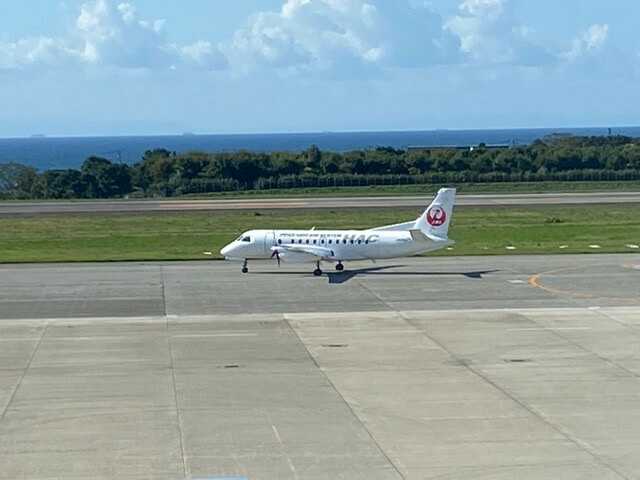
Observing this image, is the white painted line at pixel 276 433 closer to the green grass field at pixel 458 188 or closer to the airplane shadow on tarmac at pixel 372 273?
the airplane shadow on tarmac at pixel 372 273

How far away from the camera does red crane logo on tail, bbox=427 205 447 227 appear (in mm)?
55062

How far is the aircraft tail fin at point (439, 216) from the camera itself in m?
55.1

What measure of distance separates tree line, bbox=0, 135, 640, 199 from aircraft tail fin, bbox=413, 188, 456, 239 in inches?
3110

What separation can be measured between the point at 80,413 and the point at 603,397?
→ 13630 millimetres

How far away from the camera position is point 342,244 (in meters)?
56.8

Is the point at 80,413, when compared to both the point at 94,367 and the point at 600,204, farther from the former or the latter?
the point at 600,204

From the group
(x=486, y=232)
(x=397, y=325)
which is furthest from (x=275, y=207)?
(x=397, y=325)

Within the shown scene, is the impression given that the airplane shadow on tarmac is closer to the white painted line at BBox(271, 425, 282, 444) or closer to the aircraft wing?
the aircraft wing

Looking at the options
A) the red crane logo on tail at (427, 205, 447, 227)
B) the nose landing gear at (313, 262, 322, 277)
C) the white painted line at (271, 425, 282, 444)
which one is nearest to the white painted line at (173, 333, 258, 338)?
the white painted line at (271, 425, 282, 444)

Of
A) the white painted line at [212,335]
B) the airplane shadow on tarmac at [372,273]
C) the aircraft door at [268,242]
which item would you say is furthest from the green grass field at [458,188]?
the white painted line at [212,335]

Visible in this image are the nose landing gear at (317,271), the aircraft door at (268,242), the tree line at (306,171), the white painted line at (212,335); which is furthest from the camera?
the tree line at (306,171)

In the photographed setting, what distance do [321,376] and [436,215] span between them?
2419 centimetres

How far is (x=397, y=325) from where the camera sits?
135ft

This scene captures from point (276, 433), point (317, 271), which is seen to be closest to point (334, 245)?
point (317, 271)
